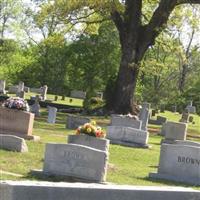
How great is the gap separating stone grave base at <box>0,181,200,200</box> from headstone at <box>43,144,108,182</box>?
5.89 m

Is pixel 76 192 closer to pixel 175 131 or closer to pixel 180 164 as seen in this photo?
pixel 180 164

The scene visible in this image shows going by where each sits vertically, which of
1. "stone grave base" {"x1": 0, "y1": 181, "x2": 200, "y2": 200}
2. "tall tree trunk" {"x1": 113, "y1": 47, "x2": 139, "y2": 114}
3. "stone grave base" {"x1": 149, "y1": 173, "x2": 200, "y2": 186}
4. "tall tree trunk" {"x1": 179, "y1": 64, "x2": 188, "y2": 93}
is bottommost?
"stone grave base" {"x1": 149, "y1": 173, "x2": 200, "y2": 186}

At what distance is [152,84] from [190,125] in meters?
38.8

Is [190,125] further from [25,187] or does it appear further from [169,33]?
[25,187]

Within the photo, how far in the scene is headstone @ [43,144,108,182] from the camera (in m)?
11.4

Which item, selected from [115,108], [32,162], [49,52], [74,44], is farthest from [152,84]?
[32,162]

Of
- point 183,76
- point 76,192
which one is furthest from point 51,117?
point 183,76

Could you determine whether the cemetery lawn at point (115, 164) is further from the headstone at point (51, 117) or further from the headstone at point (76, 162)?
the headstone at point (51, 117)

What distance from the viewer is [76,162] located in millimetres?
11547

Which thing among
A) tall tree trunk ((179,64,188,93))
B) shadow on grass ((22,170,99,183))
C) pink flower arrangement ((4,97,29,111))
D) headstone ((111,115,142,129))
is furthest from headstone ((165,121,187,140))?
tall tree trunk ((179,64,188,93))

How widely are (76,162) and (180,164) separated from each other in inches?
111

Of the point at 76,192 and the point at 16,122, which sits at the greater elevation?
the point at 76,192

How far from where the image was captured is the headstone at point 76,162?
1138 centimetres

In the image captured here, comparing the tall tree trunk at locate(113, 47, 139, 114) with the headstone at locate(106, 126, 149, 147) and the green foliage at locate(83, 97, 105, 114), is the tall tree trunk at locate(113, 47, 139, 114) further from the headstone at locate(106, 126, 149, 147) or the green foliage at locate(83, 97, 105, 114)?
the headstone at locate(106, 126, 149, 147)
